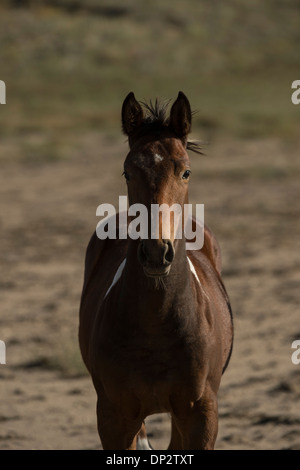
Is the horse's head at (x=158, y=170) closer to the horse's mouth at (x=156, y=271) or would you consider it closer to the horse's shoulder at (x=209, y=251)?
the horse's mouth at (x=156, y=271)

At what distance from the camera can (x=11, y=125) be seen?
1131 inches

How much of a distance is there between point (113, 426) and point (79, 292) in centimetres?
656

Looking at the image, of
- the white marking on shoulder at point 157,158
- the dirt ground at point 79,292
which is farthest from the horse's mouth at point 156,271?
the dirt ground at point 79,292

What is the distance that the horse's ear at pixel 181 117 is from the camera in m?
4.34

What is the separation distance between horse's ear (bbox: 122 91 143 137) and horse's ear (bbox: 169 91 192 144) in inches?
7.1

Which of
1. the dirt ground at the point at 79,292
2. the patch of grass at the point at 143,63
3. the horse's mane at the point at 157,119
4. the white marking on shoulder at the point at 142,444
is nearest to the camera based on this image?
the horse's mane at the point at 157,119

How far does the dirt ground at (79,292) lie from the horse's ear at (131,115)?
2848 millimetres

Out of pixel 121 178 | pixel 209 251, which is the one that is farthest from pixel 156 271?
pixel 121 178

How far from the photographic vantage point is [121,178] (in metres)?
19.0

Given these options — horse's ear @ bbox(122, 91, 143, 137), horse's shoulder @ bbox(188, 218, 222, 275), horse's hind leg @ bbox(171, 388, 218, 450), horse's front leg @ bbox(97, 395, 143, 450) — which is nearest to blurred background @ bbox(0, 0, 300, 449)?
horse's ear @ bbox(122, 91, 143, 137)

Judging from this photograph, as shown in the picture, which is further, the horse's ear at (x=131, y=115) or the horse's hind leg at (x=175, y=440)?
the horse's hind leg at (x=175, y=440)

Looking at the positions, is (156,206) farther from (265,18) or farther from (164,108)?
(265,18)

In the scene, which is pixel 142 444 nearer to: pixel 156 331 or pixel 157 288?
pixel 156 331

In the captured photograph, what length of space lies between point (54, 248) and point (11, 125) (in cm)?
1619
